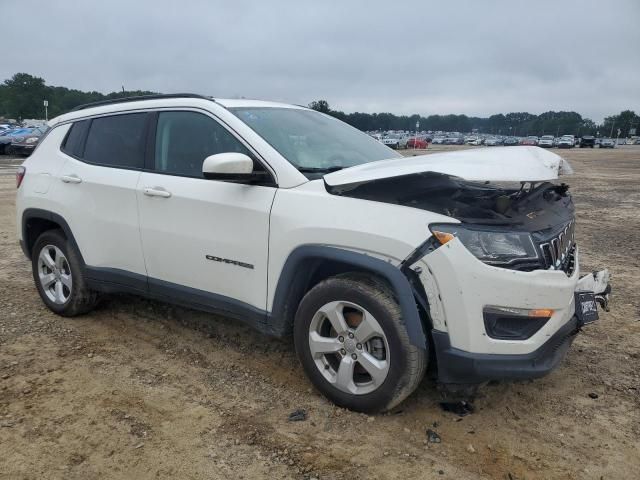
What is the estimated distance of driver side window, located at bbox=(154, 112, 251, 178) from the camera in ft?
11.6

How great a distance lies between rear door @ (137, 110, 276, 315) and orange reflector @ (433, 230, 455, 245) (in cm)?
103

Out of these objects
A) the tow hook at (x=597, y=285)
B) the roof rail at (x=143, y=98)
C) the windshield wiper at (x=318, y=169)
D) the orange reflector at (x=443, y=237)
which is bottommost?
the tow hook at (x=597, y=285)

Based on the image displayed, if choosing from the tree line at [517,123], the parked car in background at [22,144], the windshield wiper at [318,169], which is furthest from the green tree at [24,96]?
the windshield wiper at [318,169]

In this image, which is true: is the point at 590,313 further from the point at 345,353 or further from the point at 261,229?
the point at 261,229

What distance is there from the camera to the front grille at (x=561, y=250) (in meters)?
Answer: 2.78

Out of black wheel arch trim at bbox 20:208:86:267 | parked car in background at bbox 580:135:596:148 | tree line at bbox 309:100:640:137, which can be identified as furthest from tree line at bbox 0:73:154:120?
black wheel arch trim at bbox 20:208:86:267

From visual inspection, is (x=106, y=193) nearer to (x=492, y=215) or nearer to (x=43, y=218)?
(x=43, y=218)

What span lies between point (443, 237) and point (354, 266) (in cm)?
55

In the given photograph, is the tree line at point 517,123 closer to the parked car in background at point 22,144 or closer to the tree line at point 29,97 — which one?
the tree line at point 29,97

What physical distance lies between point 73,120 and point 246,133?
6.59ft

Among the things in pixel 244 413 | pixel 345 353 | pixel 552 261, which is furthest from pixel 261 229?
pixel 552 261

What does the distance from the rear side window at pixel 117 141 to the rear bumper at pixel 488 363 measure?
2532 millimetres

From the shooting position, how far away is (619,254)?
702 centimetres

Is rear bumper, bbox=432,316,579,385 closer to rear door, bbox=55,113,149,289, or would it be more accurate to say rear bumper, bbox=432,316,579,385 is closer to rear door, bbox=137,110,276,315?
rear door, bbox=137,110,276,315
